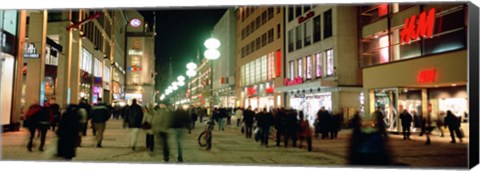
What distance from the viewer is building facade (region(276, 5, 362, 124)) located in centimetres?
3044

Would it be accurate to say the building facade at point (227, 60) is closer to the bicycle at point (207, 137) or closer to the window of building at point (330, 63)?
the window of building at point (330, 63)

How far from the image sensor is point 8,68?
20.0m

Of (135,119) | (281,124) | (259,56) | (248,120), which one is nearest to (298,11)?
(259,56)

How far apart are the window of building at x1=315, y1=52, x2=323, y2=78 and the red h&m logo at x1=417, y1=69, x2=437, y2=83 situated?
1241 centimetres

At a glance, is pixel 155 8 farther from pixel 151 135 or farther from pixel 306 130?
pixel 306 130

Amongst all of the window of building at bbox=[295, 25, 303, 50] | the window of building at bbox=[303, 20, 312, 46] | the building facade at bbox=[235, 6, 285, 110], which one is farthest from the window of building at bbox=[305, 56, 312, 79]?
the building facade at bbox=[235, 6, 285, 110]

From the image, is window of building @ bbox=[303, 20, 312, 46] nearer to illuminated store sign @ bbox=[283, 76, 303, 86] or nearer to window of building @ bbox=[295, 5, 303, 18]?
window of building @ bbox=[295, 5, 303, 18]

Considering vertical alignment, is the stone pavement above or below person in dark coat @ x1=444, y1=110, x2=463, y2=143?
below

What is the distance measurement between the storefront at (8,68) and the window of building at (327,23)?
20.6 metres

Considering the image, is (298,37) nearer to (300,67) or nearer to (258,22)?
(300,67)

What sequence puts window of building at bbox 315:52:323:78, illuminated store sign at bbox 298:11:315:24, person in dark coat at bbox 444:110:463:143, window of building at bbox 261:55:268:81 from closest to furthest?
person in dark coat at bbox 444:110:463:143
window of building at bbox 315:52:323:78
illuminated store sign at bbox 298:11:315:24
window of building at bbox 261:55:268:81

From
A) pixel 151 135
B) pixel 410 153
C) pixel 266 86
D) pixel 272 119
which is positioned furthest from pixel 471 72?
pixel 266 86

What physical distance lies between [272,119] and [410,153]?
5502 mm

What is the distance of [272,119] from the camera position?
17.6 meters
